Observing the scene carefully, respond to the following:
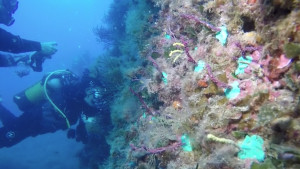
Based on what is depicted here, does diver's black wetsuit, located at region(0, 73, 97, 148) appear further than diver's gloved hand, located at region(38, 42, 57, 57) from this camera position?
No

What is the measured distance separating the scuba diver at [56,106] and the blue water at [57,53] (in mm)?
5953

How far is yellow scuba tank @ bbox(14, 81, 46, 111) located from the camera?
7117mm

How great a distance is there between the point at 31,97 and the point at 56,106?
1166 millimetres

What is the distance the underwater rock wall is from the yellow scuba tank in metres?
4.75

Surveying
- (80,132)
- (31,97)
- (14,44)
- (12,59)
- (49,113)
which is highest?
(12,59)

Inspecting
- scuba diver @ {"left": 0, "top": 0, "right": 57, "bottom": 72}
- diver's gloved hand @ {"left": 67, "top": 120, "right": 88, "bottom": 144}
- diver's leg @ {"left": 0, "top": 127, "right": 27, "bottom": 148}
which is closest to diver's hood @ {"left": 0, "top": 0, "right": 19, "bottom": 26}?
scuba diver @ {"left": 0, "top": 0, "right": 57, "bottom": 72}

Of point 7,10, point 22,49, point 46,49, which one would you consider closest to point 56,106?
point 46,49

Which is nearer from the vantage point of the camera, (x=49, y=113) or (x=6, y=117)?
(x=49, y=113)

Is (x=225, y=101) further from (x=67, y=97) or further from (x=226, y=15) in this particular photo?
(x=67, y=97)

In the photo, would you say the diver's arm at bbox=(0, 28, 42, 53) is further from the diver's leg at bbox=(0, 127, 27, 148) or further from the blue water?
the blue water

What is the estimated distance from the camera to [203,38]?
292 centimetres

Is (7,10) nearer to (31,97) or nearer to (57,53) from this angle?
(31,97)

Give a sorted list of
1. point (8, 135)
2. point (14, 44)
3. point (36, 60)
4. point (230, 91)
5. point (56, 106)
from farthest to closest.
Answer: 1. point (36, 60)
2. point (8, 135)
3. point (56, 106)
4. point (14, 44)
5. point (230, 91)

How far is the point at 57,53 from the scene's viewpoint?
7069 cm
